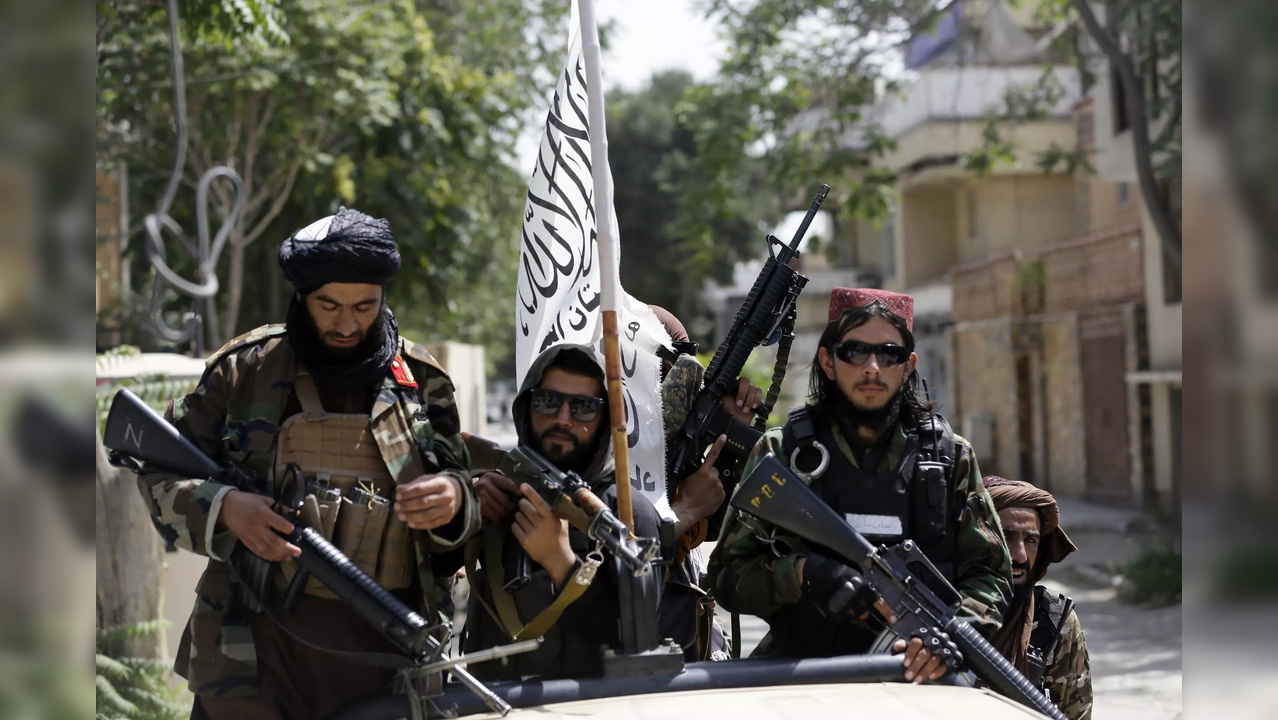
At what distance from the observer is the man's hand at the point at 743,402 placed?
4.03 metres

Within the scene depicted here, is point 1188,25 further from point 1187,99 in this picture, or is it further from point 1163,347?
point 1163,347

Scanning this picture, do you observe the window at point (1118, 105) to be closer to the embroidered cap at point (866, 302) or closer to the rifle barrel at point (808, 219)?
the rifle barrel at point (808, 219)

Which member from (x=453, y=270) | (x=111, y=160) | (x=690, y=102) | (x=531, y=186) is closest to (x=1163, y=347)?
(x=690, y=102)

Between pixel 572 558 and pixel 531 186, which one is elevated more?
pixel 531 186

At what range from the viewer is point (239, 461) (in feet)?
9.16

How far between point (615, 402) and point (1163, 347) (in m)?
16.5

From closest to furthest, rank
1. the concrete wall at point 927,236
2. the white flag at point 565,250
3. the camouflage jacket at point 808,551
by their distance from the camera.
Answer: the camouflage jacket at point 808,551, the white flag at point 565,250, the concrete wall at point 927,236

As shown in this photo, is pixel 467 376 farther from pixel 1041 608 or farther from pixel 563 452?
pixel 563 452

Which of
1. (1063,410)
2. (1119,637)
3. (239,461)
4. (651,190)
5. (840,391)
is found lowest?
(1119,637)

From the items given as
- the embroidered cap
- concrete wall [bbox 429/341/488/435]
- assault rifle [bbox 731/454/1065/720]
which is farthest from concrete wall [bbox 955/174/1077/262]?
assault rifle [bbox 731/454/1065/720]

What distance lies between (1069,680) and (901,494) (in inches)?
43.4

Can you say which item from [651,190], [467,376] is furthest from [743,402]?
[651,190]

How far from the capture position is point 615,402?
282cm

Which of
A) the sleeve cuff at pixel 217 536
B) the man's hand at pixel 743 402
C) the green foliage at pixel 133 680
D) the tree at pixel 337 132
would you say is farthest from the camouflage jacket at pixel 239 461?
the tree at pixel 337 132
